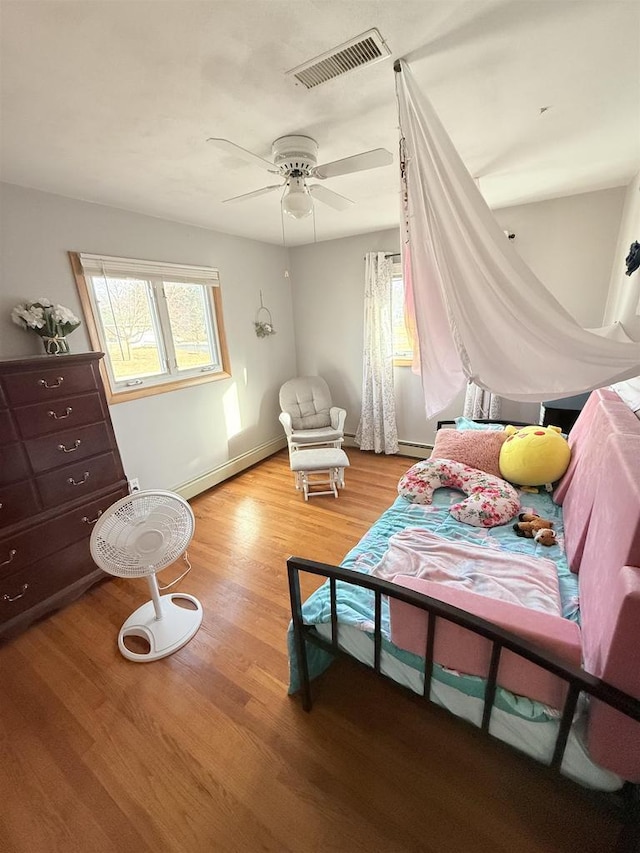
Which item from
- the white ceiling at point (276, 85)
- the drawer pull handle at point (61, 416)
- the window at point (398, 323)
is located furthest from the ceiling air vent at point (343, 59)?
the window at point (398, 323)

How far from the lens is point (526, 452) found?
1.90m

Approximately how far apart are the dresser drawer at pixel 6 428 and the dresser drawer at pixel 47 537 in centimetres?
48

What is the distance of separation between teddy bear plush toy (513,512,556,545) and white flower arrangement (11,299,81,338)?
8.83ft

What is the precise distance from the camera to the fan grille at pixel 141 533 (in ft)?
5.10

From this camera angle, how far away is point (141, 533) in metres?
1.63

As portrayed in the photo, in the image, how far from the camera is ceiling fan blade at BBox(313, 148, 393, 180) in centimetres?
136

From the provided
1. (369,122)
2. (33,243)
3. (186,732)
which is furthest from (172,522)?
(369,122)

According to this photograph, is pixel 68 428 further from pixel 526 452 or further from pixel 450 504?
pixel 526 452

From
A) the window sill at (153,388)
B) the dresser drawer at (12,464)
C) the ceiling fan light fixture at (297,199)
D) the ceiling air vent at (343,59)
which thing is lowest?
the dresser drawer at (12,464)

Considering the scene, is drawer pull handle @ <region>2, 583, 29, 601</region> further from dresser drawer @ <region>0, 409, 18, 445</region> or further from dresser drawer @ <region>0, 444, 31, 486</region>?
dresser drawer @ <region>0, 409, 18, 445</region>

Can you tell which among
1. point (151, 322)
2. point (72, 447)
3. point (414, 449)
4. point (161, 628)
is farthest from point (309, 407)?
point (161, 628)

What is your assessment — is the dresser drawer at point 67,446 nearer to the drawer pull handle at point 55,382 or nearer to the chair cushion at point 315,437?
the drawer pull handle at point 55,382

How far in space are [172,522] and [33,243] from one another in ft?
6.08

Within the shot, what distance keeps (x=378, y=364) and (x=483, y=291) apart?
2648 mm
